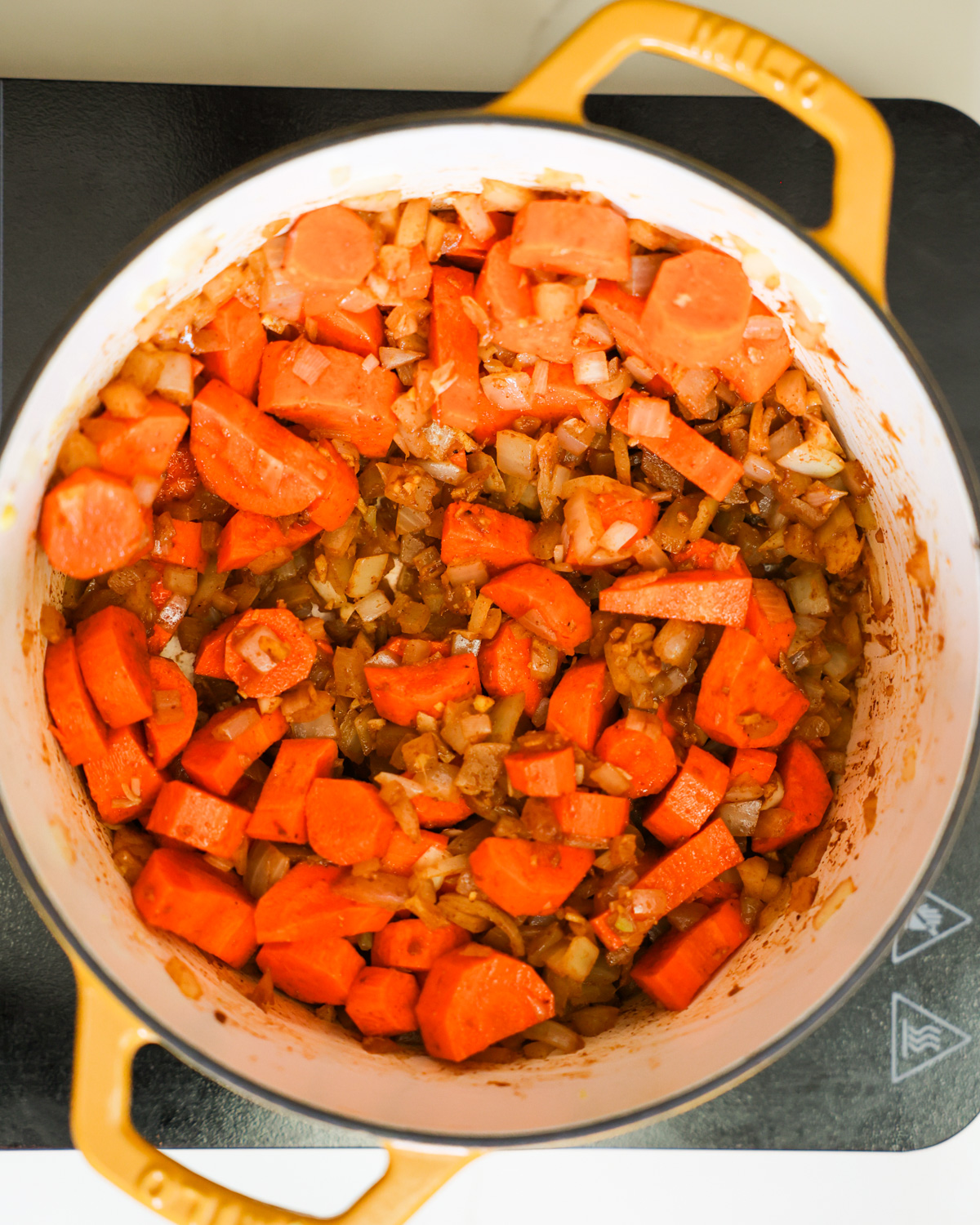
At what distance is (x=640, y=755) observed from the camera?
1.33 meters

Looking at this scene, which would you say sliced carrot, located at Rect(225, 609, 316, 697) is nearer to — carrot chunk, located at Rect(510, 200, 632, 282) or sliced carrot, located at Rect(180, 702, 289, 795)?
sliced carrot, located at Rect(180, 702, 289, 795)

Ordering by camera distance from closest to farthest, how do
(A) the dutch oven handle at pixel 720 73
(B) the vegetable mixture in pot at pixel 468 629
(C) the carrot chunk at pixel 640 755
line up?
(A) the dutch oven handle at pixel 720 73 → (B) the vegetable mixture in pot at pixel 468 629 → (C) the carrot chunk at pixel 640 755

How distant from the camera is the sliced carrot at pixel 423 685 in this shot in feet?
4.43

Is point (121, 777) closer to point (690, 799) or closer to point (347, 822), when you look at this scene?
point (347, 822)

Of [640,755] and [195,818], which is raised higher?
[640,755]

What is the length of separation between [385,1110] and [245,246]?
3.78 ft

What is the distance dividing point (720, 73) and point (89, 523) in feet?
3.09

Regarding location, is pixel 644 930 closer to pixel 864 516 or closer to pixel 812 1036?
pixel 812 1036

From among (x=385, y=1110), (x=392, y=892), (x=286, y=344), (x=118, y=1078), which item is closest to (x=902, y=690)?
(x=392, y=892)

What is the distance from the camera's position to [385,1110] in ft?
3.67

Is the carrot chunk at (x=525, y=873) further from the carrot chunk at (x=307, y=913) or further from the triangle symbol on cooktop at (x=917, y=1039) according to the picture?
the triangle symbol on cooktop at (x=917, y=1039)

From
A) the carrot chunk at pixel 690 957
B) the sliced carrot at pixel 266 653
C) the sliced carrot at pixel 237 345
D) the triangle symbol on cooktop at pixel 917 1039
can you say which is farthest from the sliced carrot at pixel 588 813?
the sliced carrot at pixel 237 345

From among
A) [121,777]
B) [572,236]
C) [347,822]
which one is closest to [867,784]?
[347,822]

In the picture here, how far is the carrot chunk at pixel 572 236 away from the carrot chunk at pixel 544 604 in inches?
18.2
